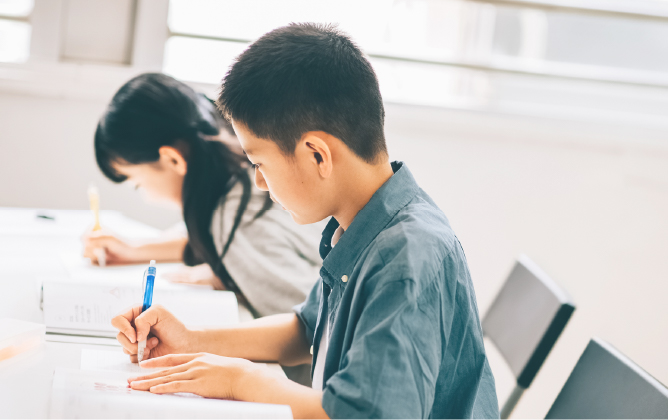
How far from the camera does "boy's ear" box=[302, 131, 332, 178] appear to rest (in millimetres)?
670

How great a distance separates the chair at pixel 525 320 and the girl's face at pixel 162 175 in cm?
74

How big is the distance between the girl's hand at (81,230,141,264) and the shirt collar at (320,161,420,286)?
0.72 m

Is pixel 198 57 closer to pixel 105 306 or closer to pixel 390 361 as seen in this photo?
pixel 105 306

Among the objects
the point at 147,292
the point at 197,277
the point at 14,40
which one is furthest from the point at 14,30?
the point at 147,292

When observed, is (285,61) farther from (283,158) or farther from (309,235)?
(309,235)

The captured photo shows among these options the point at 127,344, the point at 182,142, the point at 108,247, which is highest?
the point at 182,142

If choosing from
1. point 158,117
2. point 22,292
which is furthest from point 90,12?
point 22,292

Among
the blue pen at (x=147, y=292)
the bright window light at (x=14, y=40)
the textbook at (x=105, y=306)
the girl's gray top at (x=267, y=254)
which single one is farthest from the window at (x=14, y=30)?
the blue pen at (x=147, y=292)

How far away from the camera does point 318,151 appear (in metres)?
0.68

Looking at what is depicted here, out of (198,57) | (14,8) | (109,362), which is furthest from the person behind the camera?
(198,57)

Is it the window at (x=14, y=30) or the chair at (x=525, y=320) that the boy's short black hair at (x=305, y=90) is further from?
the window at (x=14, y=30)

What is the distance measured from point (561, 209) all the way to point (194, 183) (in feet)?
4.42

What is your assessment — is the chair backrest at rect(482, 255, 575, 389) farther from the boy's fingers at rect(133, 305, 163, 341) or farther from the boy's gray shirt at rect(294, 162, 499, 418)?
the boy's fingers at rect(133, 305, 163, 341)

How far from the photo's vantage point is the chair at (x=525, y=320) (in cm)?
97
